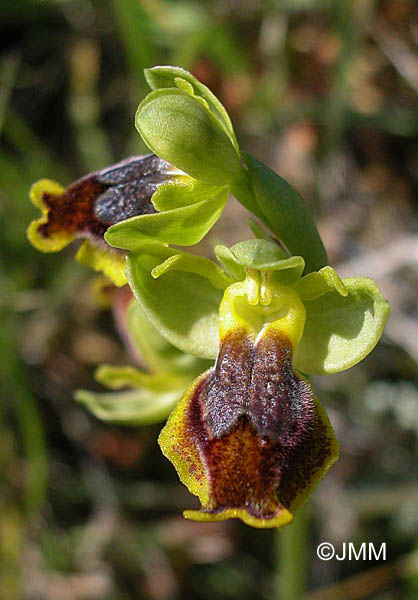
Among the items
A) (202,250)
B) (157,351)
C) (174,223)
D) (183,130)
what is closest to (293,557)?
(157,351)

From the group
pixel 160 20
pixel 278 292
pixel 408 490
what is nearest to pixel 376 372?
pixel 408 490

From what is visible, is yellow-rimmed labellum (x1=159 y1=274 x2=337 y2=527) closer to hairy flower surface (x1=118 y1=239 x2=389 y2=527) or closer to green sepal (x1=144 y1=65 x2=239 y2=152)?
hairy flower surface (x1=118 y1=239 x2=389 y2=527)

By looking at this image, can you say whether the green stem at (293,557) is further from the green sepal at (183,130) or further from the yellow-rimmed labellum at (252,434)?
the green sepal at (183,130)

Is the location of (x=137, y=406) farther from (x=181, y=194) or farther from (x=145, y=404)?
(x=181, y=194)

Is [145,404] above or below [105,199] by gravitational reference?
below

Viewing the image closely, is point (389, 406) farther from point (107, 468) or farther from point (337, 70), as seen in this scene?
point (337, 70)

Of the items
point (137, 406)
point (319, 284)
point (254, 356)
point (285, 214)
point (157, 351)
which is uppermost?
point (285, 214)

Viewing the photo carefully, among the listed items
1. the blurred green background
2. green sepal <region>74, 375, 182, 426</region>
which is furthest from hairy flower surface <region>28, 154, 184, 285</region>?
the blurred green background

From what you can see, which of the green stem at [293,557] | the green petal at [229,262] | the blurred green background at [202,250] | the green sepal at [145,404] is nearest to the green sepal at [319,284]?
the green petal at [229,262]
